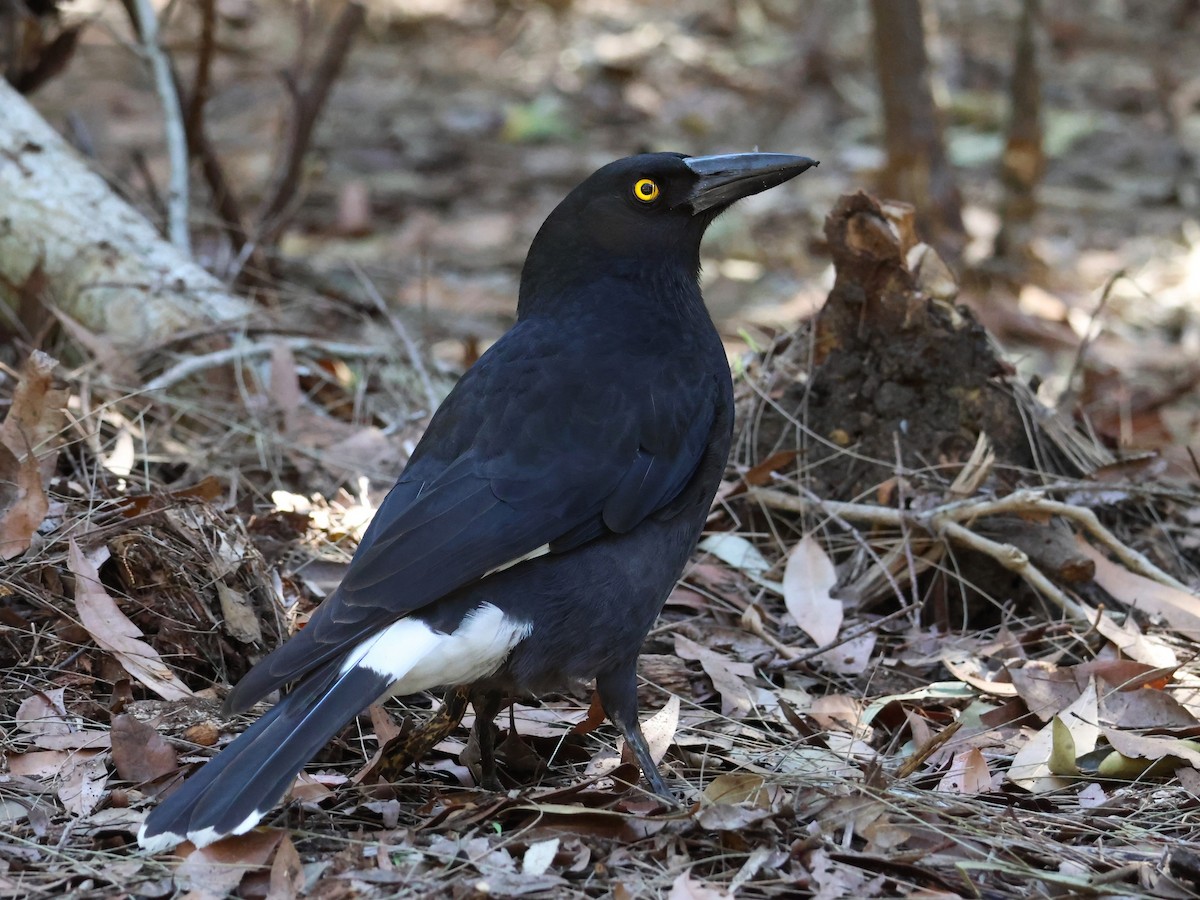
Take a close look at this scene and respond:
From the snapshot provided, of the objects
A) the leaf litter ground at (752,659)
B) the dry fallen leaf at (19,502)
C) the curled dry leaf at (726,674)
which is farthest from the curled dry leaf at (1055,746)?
the dry fallen leaf at (19,502)

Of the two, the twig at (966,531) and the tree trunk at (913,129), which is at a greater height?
the tree trunk at (913,129)

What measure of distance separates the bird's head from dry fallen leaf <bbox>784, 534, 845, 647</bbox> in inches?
31.7

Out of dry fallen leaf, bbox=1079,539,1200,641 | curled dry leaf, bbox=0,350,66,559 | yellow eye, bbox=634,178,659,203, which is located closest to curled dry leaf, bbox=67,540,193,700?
curled dry leaf, bbox=0,350,66,559

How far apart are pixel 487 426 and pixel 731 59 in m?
7.08

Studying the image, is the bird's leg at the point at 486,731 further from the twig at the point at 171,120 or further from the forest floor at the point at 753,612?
the twig at the point at 171,120

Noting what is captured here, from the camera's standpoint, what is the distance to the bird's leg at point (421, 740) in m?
2.60

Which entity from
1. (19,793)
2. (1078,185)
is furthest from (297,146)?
(1078,185)

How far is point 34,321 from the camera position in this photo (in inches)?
166

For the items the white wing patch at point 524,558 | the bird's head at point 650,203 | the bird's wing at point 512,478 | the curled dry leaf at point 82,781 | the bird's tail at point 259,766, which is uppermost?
Answer: the bird's head at point 650,203

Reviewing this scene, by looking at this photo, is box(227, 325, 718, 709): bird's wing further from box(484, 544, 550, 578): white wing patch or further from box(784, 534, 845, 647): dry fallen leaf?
box(784, 534, 845, 647): dry fallen leaf

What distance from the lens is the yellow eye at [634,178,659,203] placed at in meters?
3.07

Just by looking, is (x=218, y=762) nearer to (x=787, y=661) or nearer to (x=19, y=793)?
(x=19, y=793)

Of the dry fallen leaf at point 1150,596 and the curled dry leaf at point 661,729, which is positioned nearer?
the curled dry leaf at point 661,729

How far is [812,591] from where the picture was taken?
11.0ft
